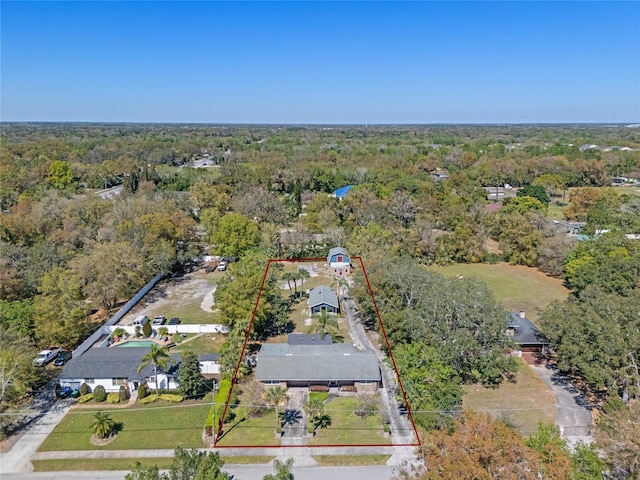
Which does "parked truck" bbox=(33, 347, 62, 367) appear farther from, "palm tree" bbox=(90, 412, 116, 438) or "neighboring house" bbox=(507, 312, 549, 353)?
"neighboring house" bbox=(507, 312, 549, 353)

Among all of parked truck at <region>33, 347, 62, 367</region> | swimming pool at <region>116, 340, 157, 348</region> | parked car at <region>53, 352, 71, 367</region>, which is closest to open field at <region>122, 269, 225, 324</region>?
swimming pool at <region>116, 340, 157, 348</region>

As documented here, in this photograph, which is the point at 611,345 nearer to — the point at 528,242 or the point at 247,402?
the point at 247,402

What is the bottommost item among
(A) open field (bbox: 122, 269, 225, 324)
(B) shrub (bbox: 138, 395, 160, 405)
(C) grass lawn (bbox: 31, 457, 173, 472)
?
(C) grass lawn (bbox: 31, 457, 173, 472)

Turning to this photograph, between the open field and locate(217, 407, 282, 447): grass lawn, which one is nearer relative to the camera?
locate(217, 407, 282, 447): grass lawn

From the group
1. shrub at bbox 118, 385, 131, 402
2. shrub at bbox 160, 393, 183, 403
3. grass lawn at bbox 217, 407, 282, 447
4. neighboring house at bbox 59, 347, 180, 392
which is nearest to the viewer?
grass lawn at bbox 217, 407, 282, 447

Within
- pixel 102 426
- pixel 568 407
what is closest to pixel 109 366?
pixel 102 426

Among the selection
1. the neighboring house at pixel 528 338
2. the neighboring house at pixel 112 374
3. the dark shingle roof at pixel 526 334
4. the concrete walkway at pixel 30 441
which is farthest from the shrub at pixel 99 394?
the dark shingle roof at pixel 526 334

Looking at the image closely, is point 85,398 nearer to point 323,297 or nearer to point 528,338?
point 323,297
